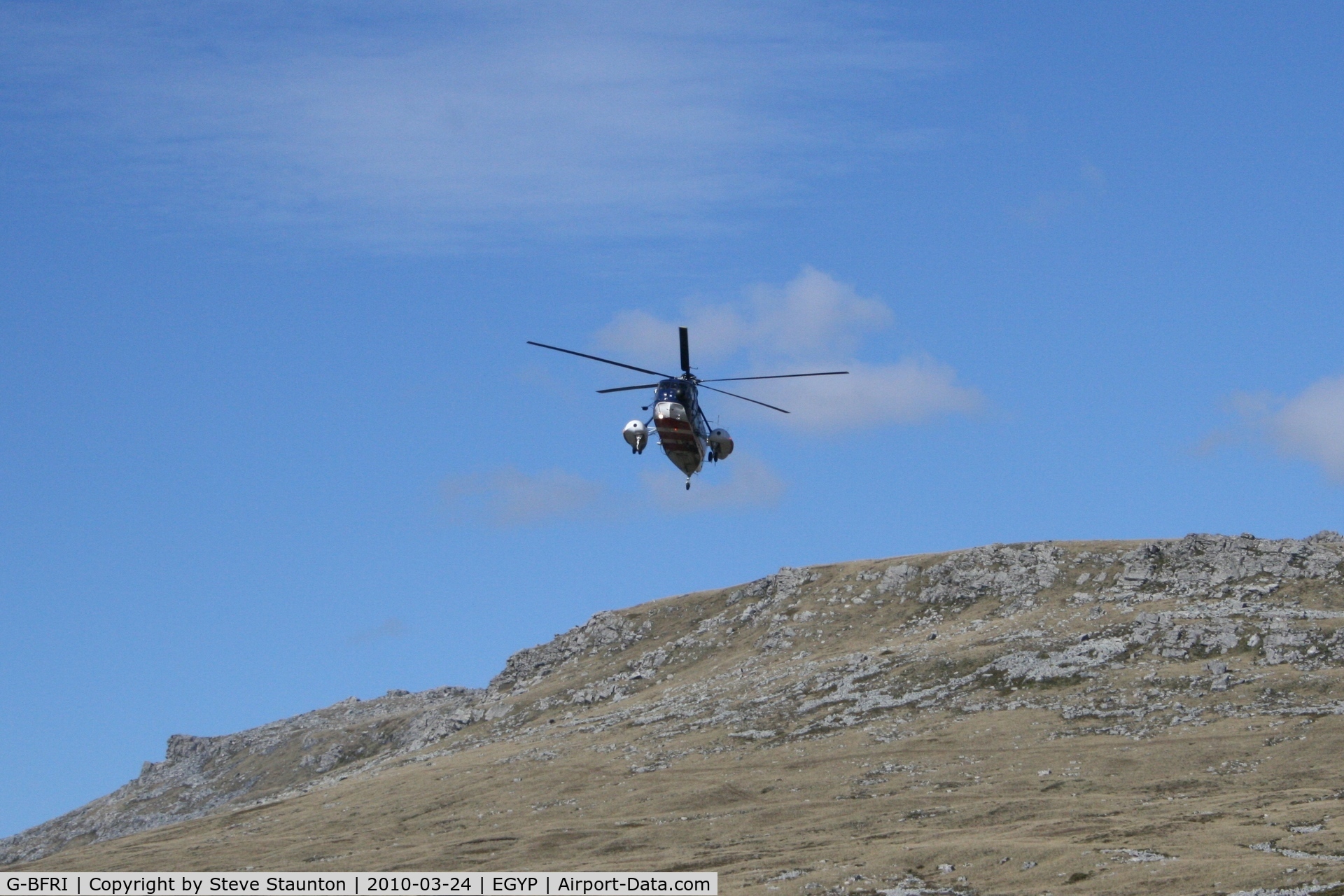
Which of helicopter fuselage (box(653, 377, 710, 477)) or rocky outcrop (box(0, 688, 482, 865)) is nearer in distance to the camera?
helicopter fuselage (box(653, 377, 710, 477))

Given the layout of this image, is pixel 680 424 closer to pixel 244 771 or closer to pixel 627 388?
pixel 627 388

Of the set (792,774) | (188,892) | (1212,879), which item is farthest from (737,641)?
(1212,879)

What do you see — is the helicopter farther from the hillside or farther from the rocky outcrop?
the rocky outcrop

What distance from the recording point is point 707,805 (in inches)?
4048

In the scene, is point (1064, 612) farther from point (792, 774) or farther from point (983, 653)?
point (792, 774)

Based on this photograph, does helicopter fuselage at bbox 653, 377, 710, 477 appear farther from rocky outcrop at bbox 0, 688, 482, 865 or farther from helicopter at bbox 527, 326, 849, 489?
rocky outcrop at bbox 0, 688, 482, 865

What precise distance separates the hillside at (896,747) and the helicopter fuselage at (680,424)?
844 inches

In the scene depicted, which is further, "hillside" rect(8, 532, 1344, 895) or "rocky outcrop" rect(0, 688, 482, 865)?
"rocky outcrop" rect(0, 688, 482, 865)

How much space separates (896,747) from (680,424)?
42.2 meters

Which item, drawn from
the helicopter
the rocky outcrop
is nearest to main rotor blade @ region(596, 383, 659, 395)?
the helicopter

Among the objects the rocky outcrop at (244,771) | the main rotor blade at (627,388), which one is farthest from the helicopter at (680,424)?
the rocky outcrop at (244,771)

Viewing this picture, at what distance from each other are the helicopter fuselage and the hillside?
2145cm

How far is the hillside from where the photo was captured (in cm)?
7962

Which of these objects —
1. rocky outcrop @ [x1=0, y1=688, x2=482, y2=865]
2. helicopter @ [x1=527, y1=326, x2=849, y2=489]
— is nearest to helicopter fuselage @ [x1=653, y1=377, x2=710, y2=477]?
helicopter @ [x1=527, y1=326, x2=849, y2=489]
